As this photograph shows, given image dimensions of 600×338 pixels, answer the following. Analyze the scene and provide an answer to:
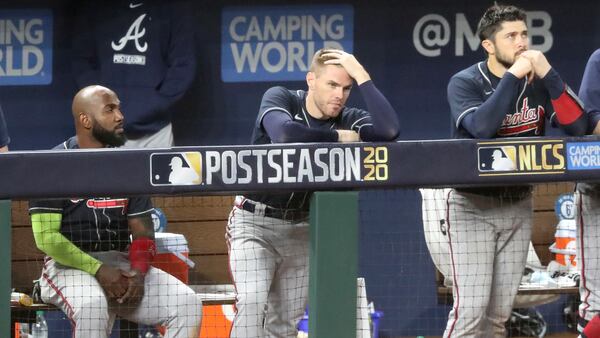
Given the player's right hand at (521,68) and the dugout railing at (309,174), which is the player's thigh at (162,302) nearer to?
the dugout railing at (309,174)

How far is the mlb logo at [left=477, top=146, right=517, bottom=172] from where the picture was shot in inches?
165

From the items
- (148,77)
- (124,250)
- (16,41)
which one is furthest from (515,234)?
(16,41)

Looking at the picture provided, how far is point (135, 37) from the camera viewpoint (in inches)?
268

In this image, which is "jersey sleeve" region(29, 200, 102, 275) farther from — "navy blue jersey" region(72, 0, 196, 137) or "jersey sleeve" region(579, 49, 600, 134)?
"jersey sleeve" region(579, 49, 600, 134)

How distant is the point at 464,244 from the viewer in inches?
187

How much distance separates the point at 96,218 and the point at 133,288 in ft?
1.11

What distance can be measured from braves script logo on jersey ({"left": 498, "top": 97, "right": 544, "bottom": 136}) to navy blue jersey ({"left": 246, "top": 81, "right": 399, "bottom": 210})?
19.7 inches

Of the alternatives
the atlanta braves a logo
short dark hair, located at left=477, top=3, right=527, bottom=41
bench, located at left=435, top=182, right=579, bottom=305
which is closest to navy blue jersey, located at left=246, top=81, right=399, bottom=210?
short dark hair, located at left=477, top=3, right=527, bottom=41

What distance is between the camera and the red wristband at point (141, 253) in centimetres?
510

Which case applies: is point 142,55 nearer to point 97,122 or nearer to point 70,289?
point 97,122

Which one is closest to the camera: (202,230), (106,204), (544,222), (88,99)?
(106,204)

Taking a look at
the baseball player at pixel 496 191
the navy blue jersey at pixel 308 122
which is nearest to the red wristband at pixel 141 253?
the navy blue jersey at pixel 308 122

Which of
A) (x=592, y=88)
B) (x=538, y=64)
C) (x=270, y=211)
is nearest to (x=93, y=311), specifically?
(x=270, y=211)

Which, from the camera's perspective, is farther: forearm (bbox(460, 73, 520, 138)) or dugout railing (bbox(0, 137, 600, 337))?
forearm (bbox(460, 73, 520, 138))
